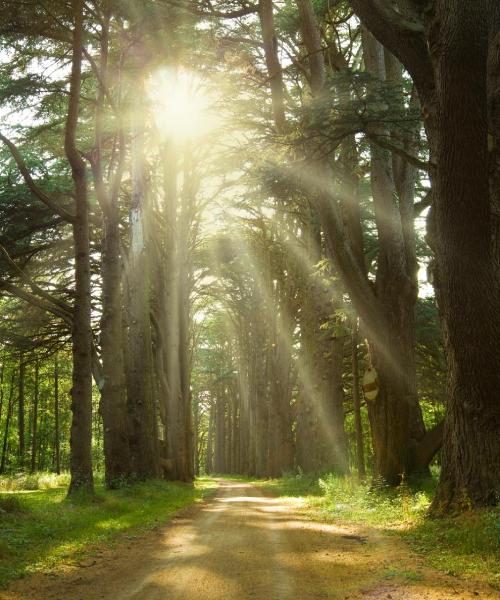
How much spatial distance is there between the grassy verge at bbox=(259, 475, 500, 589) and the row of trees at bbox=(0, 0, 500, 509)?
17.7 inches

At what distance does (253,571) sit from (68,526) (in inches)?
134

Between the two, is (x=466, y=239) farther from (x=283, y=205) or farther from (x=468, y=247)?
(x=283, y=205)

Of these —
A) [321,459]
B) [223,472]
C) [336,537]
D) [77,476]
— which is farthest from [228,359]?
[336,537]

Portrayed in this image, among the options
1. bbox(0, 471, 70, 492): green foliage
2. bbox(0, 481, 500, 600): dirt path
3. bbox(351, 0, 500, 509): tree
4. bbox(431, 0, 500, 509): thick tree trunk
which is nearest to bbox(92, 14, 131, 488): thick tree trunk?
bbox(0, 481, 500, 600): dirt path

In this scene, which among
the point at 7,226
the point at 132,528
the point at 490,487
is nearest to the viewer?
the point at 490,487

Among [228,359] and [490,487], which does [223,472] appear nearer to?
[228,359]

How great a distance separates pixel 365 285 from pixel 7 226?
362 inches

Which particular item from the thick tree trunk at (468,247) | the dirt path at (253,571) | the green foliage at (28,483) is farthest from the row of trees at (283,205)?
the green foliage at (28,483)

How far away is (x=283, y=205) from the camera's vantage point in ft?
42.7

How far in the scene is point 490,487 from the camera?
6637mm

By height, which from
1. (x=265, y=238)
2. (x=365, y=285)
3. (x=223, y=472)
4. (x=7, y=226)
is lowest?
(x=223, y=472)

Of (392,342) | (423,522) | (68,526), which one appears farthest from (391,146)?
(68,526)

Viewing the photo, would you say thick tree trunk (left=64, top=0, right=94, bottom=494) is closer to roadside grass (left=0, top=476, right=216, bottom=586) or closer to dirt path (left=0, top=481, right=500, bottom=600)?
roadside grass (left=0, top=476, right=216, bottom=586)

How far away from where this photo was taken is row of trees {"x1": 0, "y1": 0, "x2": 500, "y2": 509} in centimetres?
681
